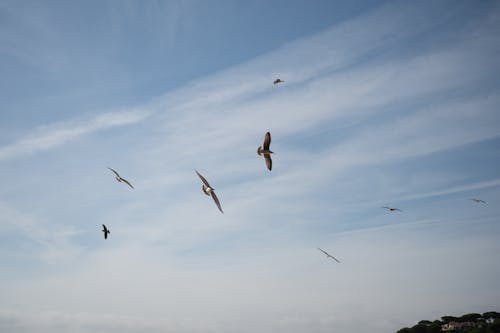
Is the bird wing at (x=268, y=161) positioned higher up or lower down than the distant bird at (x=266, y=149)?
lower down

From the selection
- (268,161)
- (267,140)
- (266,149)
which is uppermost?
(267,140)

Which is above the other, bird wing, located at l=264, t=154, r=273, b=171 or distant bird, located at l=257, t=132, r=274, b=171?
distant bird, located at l=257, t=132, r=274, b=171

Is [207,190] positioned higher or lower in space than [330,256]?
higher

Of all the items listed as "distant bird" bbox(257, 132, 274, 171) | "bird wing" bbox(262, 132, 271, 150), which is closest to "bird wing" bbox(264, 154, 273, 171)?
"distant bird" bbox(257, 132, 274, 171)

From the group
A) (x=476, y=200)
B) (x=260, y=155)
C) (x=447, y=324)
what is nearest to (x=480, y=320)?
(x=447, y=324)

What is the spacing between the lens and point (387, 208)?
132 ft

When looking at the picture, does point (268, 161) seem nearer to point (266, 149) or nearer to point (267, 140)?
point (266, 149)

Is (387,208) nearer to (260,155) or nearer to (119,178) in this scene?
(260,155)

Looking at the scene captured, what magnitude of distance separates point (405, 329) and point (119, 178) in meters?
102

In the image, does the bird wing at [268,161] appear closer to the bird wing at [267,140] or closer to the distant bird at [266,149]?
the distant bird at [266,149]

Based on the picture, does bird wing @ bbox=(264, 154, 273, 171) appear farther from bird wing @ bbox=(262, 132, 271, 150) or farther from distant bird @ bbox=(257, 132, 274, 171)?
bird wing @ bbox=(262, 132, 271, 150)

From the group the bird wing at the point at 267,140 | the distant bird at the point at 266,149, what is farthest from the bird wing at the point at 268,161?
the bird wing at the point at 267,140

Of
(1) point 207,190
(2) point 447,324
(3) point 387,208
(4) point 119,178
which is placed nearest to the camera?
(1) point 207,190

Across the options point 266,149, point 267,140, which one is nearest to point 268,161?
point 266,149
